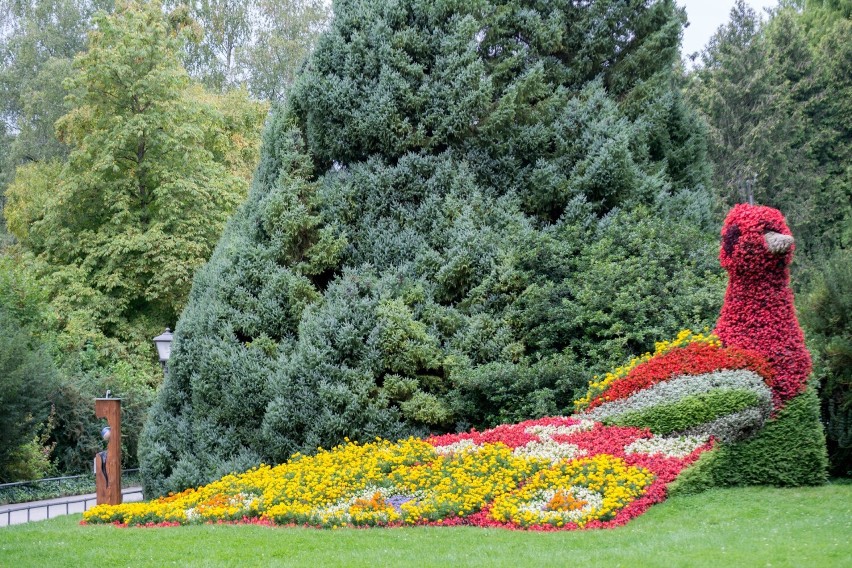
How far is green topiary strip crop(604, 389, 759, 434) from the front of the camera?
404 inches

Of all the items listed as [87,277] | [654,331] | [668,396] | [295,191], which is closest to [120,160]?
[87,277]

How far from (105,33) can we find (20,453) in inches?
521

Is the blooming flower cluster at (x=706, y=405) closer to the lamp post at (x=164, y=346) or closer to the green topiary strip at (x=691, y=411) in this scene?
the green topiary strip at (x=691, y=411)

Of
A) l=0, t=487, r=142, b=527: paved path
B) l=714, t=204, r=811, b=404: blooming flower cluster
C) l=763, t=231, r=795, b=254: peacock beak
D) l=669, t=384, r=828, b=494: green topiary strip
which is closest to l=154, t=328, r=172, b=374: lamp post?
l=0, t=487, r=142, b=527: paved path

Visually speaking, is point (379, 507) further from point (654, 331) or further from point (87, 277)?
point (87, 277)

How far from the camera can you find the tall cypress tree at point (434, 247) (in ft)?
45.7

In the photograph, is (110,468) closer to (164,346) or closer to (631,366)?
(164,346)

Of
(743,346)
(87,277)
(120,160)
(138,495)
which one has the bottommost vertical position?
(138,495)

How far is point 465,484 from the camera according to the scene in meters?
10.2

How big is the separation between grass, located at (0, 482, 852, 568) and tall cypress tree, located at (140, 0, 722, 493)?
4151 mm

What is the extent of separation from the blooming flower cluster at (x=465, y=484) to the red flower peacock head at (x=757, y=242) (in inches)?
91.1

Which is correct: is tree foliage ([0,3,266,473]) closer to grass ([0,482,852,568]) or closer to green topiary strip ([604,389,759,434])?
grass ([0,482,852,568])

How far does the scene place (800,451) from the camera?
10.4 metres

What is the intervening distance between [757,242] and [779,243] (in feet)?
0.84
